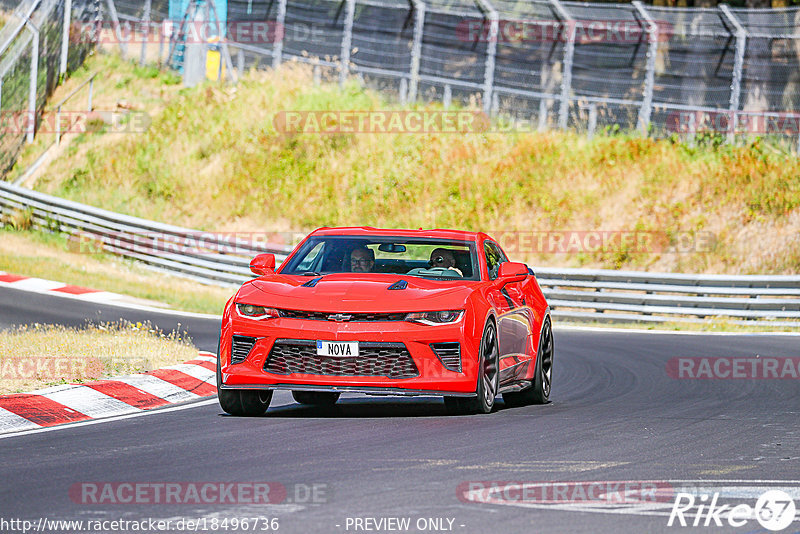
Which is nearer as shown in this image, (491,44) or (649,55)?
(649,55)

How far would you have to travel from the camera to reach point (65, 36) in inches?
1454

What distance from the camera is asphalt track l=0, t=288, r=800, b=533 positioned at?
5.97m

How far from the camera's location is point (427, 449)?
793cm

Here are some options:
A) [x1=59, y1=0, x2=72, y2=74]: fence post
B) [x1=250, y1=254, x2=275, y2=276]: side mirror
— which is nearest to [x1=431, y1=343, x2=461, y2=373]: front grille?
[x1=250, y1=254, x2=275, y2=276]: side mirror

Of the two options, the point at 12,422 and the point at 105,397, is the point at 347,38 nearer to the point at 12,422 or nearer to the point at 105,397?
the point at 105,397

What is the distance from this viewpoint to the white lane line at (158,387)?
35.5 feet

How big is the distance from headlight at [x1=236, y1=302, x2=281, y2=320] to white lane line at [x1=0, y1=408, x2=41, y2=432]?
1604mm

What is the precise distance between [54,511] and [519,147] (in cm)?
2735

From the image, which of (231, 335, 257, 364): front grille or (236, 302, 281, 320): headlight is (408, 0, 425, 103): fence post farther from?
(231, 335, 257, 364): front grille

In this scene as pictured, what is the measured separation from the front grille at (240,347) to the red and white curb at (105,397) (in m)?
1.12

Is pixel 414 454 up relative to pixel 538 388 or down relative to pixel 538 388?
up

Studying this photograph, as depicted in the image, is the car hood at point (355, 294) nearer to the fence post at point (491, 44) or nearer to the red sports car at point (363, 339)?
the red sports car at point (363, 339)

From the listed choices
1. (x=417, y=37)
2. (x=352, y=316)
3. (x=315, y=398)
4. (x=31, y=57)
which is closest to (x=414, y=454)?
(x=352, y=316)

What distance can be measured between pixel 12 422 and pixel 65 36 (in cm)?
2978
